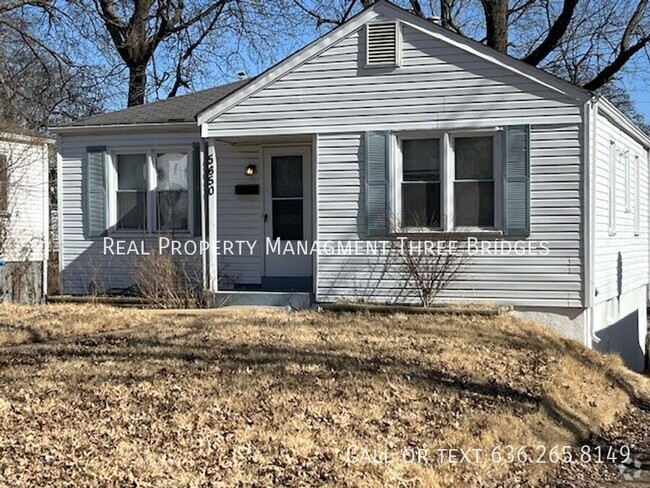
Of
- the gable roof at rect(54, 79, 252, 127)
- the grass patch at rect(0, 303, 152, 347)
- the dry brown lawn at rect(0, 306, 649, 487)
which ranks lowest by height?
the dry brown lawn at rect(0, 306, 649, 487)

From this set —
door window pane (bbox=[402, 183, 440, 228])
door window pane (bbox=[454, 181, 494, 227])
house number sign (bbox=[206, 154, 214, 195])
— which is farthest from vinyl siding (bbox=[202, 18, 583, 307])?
door window pane (bbox=[402, 183, 440, 228])

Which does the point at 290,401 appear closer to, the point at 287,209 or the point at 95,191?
the point at 287,209

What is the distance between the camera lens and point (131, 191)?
14.7m

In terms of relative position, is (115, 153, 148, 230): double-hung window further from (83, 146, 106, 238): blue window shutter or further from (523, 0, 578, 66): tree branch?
(523, 0, 578, 66): tree branch

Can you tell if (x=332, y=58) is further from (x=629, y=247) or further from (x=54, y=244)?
(x=54, y=244)

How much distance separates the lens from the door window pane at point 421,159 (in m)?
12.3

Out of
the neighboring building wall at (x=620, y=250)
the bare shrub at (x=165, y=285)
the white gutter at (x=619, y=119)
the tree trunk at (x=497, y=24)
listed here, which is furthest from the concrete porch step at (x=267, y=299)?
the tree trunk at (x=497, y=24)

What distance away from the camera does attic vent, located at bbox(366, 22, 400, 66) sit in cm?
1224

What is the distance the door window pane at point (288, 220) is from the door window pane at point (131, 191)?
8.12 ft

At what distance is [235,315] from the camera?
1159 cm

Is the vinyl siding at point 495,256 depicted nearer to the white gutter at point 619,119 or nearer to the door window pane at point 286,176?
the white gutter at point 619,119

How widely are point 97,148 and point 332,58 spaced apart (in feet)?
16.2

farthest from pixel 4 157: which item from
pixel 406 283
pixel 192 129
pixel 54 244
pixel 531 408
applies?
pixel 531 408

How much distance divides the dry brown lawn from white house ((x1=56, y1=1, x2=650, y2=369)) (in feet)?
5.31
